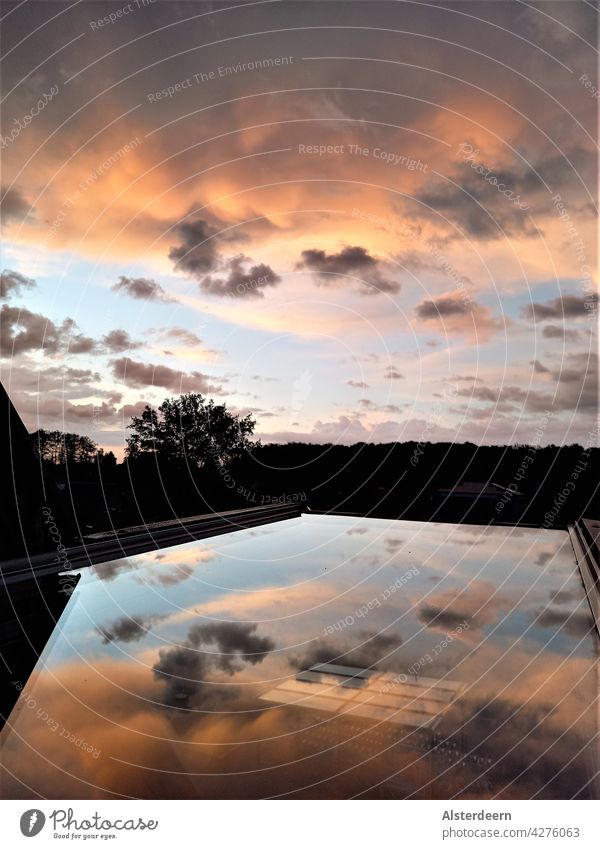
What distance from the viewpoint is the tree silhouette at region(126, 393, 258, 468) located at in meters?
27.8

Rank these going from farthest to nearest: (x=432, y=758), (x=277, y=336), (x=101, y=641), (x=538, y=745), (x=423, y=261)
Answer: (x=277, y=336), (x=423, y=261), (x=101, y=641), (x=538, y=745), (x=432, y=758)

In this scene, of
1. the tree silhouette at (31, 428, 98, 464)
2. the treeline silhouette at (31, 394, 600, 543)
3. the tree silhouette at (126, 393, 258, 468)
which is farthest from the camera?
the tree silhouette at (31, 428, 98, 464)

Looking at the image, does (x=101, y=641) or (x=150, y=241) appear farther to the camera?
(x=150, y=241)

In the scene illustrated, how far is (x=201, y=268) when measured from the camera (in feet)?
34.9

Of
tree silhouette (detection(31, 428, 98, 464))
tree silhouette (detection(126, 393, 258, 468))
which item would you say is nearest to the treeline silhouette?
tree silhouette (detection(126, 393, 258, 468))

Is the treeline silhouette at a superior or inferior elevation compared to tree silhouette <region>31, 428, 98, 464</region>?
inferior

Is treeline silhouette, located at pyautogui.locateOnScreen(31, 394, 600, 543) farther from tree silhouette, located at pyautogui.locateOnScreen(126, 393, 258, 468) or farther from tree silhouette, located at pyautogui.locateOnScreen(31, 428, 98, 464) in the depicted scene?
tree silhouette, located at pyautogui.locateOnScreen(31, 428, 98, 464)

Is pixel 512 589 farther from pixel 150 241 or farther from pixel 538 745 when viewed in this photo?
pixel 150 241

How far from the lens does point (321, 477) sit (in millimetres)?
24906

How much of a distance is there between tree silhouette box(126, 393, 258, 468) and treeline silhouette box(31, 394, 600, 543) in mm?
58

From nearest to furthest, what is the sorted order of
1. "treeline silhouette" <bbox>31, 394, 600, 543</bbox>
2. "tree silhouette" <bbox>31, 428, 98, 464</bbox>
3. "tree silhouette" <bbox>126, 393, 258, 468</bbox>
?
"treeline silhouette" <bbox>31, 394, 600, 543</bbox> → "tree silhouette" <bbox>126, 393, 258, 468</bbox> → "tree silhouette" <bbox>31, 428, 98, 464</bbox>
